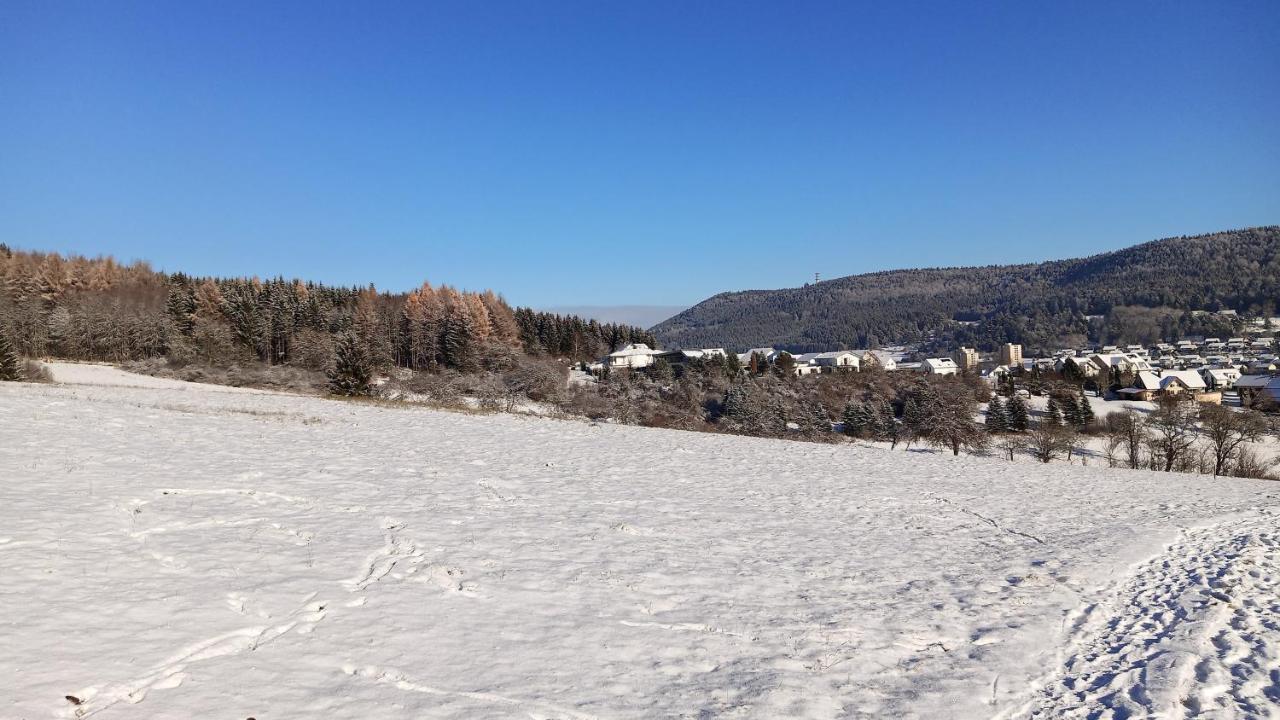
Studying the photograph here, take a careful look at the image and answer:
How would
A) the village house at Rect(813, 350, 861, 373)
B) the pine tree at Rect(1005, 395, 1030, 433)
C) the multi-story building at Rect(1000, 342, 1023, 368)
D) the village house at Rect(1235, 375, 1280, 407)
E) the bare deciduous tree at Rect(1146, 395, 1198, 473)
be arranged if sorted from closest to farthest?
1. the bare deciduous tree at Rect(1146, 395, 1198, 473)
2. the pine tree at Rect(1005, 395, 1030, 433)
3. the village house at Rect(1235, 375, 1280, 407)
4. the village house at Rect(813, 350, 861, 373)
5. the multi-story building at Rect(1000, 342, 1023, 368)

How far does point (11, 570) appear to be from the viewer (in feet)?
21.5

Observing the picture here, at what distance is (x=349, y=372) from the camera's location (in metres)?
37.3

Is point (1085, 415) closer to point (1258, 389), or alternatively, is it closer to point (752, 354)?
point (1258, 389)

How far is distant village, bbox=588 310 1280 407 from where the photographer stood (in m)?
83.2

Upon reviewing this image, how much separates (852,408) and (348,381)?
45373 millimetres

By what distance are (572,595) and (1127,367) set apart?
12662 centimetres

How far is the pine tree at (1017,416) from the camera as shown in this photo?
61750 millimetres

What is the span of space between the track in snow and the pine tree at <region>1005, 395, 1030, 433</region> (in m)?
57.2

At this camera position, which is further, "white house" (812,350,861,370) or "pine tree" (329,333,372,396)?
"white house" (812,350,861,370)

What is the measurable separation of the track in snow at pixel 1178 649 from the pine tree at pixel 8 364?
43562mm

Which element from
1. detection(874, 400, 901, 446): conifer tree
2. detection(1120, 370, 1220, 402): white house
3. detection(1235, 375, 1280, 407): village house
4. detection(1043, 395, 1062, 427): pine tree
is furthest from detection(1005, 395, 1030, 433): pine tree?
detection(1120, 370, 1220, 402): white house

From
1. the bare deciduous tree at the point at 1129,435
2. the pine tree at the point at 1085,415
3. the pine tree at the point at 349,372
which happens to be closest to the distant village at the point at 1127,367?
the pine tree at the point at 1085,415

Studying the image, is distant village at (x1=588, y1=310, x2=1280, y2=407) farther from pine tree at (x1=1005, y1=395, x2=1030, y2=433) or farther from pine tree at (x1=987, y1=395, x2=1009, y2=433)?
pine tree at (x1=987, y1=395, x2=1009, y2=433)

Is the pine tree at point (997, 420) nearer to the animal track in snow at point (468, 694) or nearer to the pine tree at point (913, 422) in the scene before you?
the pine tree at point (913, 422)
